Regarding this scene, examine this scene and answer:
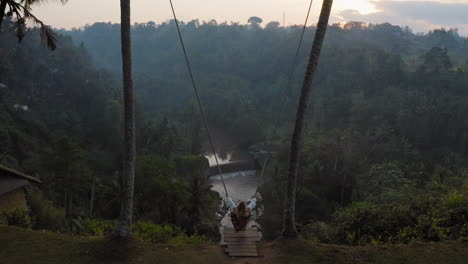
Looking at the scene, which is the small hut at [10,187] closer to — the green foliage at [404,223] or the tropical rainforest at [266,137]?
the tropical rainforest at [266,137]

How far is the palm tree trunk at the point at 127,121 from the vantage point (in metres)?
5.60

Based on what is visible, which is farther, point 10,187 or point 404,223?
point 10,187

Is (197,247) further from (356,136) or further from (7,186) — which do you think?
(356,136)

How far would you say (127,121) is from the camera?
227 inches

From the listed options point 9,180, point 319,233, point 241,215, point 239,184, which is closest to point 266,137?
point 239,184

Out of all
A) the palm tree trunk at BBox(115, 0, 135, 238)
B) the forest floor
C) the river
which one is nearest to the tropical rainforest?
the forest floor

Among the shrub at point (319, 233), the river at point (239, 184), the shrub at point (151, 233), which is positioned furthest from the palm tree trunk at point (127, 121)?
the river at point (239, 184)

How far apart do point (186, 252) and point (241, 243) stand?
0.87m

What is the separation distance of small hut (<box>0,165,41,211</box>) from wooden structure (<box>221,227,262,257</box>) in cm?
621

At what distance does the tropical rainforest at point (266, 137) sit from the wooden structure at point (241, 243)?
1.43 m

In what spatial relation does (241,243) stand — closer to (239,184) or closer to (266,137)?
(239,184)

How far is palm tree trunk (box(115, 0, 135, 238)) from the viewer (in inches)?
220

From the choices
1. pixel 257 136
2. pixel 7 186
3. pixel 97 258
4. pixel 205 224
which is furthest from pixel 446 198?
pixel 257 136

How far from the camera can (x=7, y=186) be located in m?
9.62
